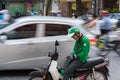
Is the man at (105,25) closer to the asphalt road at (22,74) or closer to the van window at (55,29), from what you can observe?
the asphalt road at (22,74)

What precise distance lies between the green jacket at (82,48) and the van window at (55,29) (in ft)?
8.12

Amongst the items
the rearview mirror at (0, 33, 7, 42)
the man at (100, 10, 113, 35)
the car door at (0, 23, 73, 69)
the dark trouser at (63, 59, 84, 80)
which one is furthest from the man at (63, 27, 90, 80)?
the man at (100, 10, 113, 35)

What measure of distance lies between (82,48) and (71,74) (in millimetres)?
565

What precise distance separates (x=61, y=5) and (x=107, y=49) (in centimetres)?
3123

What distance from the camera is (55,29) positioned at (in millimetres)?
10297

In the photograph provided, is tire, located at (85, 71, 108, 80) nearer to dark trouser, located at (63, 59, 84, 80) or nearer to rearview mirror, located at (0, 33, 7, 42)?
dark trouser, located at (63, 59, 84, 80)

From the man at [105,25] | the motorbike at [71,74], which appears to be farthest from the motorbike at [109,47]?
the motorbike at [71,74]

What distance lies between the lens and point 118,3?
39.9m

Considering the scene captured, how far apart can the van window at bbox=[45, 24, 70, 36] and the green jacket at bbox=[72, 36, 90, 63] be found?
8.12 feet

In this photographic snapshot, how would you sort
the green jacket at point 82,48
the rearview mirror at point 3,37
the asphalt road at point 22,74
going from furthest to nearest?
1. the asphalt road at point 22,74
2. the rearview mirror at point 3,37
3. the green jacket at point 82,48

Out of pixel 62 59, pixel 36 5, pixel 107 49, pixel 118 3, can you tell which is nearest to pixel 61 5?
pixel 36 5

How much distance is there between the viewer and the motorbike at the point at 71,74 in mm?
7785

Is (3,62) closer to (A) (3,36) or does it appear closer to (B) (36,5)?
(A) (3,36)

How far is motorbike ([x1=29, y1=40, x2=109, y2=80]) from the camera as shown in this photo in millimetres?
7785
